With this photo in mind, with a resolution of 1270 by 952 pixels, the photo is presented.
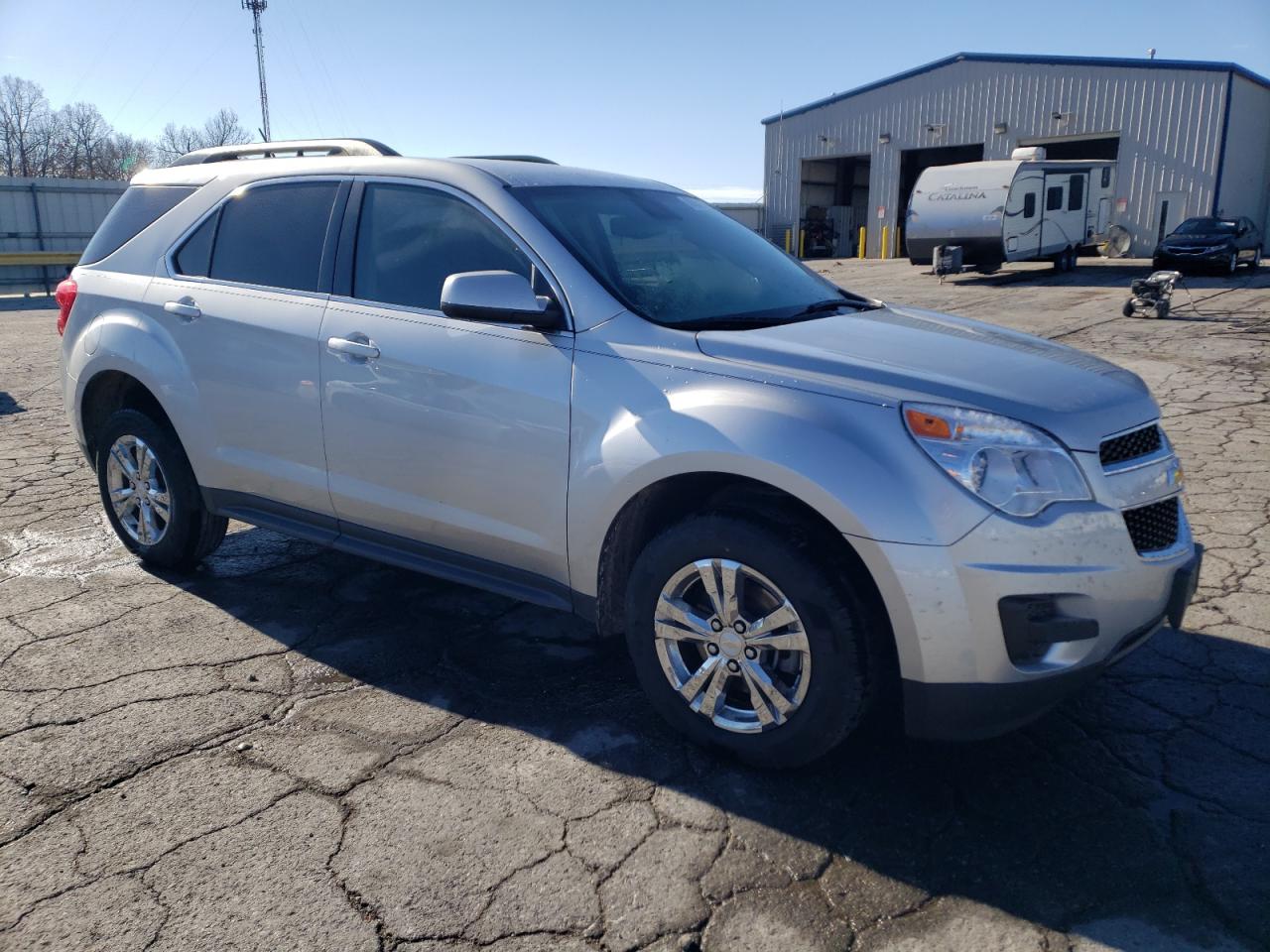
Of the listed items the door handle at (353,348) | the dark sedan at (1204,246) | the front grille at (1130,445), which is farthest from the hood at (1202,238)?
the door handle at (353,348)

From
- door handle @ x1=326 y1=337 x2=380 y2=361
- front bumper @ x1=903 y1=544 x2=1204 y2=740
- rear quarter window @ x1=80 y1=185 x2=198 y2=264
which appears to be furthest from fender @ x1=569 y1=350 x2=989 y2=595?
rear quarter window @ x1=80 y1=185 x2=198 y2=264

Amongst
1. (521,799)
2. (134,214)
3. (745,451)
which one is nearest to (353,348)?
(745,451)

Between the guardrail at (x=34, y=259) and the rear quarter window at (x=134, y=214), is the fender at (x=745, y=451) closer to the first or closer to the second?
the rear quarter window at (x=134, y=214)

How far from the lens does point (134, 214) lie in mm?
4645

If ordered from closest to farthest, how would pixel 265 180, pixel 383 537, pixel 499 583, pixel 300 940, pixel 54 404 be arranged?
1. pixel 300 940
2. pixel 499 583
3. pixel 383 537
4. pixel 265 180
5. pixel 54 404

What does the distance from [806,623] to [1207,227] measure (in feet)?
80.8

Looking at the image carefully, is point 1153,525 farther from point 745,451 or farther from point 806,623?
point 745,451

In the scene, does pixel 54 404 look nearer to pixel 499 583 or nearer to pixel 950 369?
pixel 499 583

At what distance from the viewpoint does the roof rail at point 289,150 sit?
4.19 m

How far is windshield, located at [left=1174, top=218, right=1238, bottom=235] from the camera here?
2270 centimetres

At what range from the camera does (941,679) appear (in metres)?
Answer: 2.61

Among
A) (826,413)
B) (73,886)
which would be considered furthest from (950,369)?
(73,886)

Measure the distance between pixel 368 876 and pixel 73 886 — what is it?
2.35 ft

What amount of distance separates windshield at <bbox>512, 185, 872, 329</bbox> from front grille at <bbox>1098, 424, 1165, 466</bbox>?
111 cm
